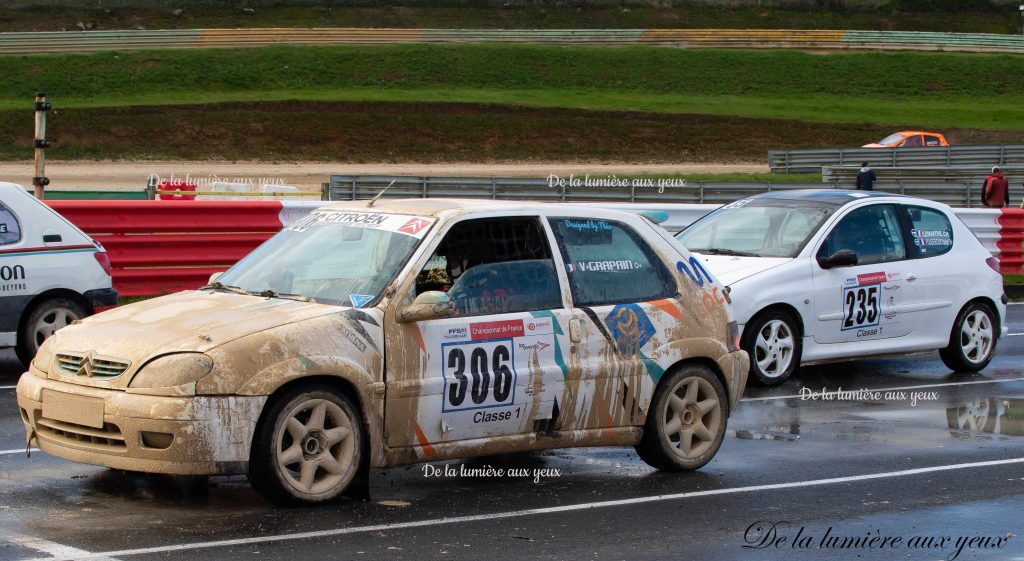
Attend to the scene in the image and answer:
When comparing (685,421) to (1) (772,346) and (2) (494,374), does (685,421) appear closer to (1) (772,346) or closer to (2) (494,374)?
(2) (494,374)

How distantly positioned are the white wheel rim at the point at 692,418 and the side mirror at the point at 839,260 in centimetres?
403

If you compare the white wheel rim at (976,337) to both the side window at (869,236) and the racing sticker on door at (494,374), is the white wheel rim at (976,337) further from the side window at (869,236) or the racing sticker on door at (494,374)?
the racing sticker on door at (494,374)

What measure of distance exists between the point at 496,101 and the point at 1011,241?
38.3 meters

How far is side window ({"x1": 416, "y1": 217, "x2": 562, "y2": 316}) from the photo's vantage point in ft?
23.6

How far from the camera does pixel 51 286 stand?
11.1 meters

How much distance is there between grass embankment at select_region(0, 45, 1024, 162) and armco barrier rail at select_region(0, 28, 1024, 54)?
2.36m

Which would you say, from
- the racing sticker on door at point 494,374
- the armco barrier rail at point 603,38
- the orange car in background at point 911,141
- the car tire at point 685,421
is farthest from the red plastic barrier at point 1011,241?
the armco barrier rail at point 603,38

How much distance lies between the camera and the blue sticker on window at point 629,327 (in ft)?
24.8

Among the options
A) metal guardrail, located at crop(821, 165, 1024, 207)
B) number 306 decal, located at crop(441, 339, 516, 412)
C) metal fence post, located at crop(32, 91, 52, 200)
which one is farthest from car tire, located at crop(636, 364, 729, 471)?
metal guardrail, located at crop(821, 165, 1024, 207)

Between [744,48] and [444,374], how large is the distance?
70.5m

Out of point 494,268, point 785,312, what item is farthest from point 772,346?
point 494,268

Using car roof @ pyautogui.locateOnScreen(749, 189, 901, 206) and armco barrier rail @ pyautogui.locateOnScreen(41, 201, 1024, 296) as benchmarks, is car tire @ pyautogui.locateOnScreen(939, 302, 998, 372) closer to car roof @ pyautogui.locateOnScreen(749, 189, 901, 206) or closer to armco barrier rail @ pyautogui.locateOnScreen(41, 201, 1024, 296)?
car roof @ pyautogui.locateOnScreen(749, 189, 901, 206)

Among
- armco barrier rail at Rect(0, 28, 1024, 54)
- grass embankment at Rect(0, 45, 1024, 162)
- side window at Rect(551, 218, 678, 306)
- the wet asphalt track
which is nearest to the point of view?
the wet asphalt track

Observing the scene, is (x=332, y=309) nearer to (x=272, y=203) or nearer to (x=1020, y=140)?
(x=272, y=203)
